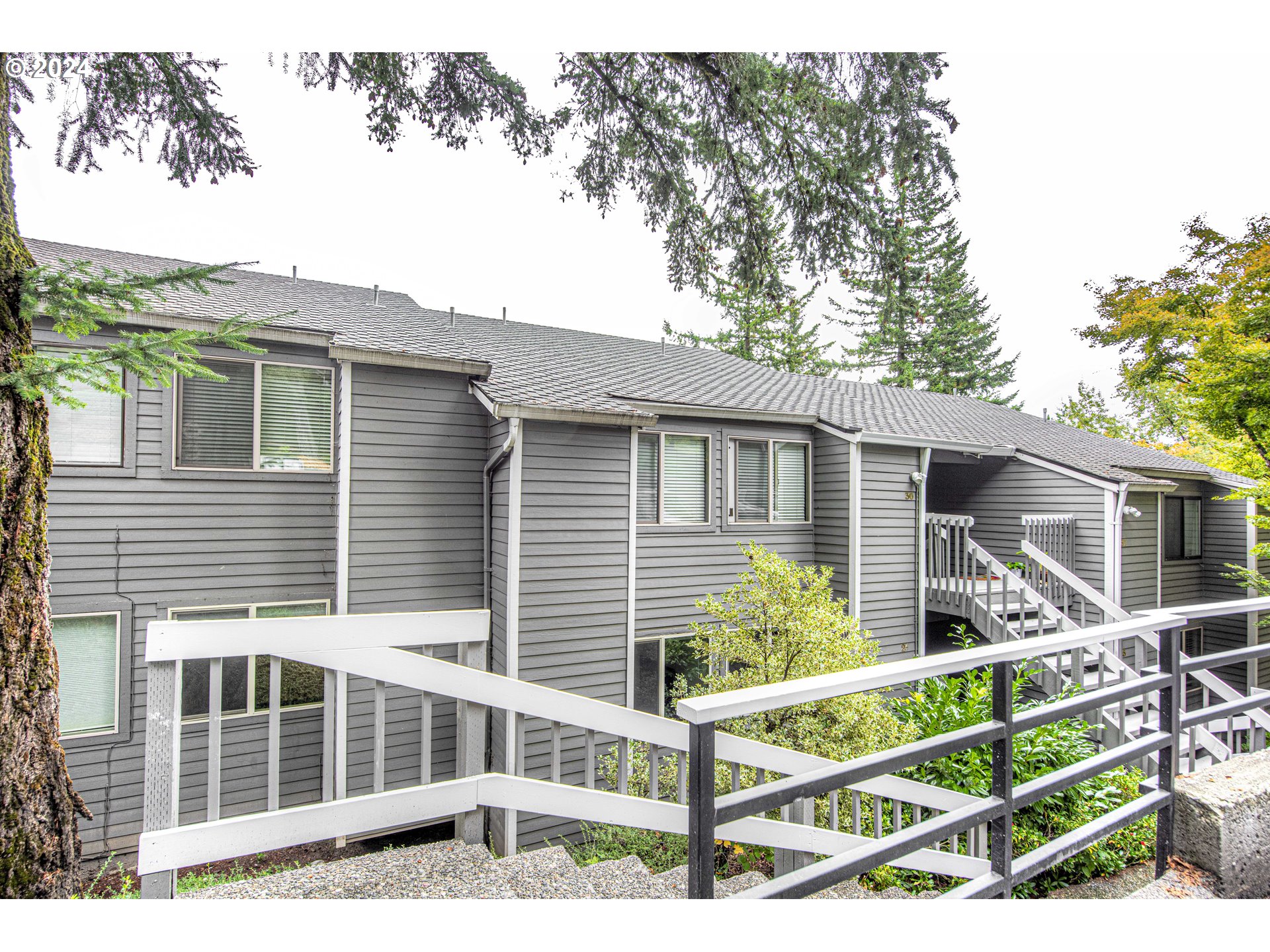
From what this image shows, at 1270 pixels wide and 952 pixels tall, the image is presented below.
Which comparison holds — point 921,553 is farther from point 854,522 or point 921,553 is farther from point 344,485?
point 344,485

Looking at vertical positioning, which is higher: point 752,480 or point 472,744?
point 752,480

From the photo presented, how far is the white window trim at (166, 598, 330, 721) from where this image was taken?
3.73 m

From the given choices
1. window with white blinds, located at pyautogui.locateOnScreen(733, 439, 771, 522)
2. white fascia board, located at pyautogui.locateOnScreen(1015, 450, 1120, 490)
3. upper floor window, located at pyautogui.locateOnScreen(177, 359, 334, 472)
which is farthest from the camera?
white fascia board, located at pyautogui.locateOnScreen(1015, 450, 1120, 490)

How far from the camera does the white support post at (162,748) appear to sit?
3.87 ft

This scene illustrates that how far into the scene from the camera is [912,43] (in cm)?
238

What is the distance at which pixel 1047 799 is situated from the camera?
2.25m

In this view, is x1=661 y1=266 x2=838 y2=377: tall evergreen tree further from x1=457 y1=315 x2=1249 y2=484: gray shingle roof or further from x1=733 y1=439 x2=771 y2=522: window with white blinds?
x1=733 y1=439 x2=771 y2=522: window with white blinds

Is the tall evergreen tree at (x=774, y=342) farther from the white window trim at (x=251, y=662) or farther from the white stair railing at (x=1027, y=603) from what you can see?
the white window trim at (x=251, y=662)

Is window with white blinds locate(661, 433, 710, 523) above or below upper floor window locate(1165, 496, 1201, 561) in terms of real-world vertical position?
above

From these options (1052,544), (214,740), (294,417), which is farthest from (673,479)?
(1052,544)

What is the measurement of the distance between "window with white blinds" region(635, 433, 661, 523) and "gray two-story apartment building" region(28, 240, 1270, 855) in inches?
0.7

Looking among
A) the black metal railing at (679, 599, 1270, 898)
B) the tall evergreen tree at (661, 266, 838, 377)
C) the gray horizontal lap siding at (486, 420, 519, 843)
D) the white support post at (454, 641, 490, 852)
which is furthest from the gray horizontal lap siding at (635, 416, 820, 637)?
the black metal railing at (679, 599, 1270, 898)

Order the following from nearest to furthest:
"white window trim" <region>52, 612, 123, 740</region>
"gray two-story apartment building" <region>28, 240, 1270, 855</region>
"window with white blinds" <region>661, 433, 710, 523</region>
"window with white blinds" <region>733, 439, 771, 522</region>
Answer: "white window trim" <region>52, 612, 123, 740</region> → "gray two-story apartment building" <region>28, 240, 1270, 855</region> → "window with white blinds" <region>661, 433, 710, 523</region> → "window with white blinds" <region>733, 439, 771, 522</region>

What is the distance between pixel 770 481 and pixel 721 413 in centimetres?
90
